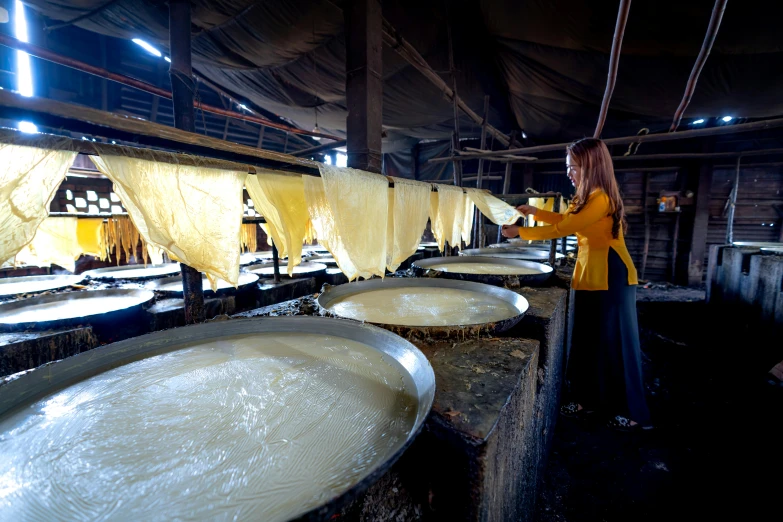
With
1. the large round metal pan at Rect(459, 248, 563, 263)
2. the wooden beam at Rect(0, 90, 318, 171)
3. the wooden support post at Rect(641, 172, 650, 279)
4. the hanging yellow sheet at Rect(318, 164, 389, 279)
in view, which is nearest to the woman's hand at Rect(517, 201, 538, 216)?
the large round metal pan at Rect(459, 248, 563, 263)

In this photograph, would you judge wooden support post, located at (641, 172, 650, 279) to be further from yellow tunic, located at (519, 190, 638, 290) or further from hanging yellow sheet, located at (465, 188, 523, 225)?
yellow tunic, located at (519, 190, 638, 290)


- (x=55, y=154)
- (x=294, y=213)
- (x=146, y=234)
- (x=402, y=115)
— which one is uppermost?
(x=402, y=115)

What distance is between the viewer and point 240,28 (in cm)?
458

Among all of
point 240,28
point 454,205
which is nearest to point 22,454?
point 454,205

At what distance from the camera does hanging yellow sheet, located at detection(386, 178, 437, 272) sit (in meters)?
2.64

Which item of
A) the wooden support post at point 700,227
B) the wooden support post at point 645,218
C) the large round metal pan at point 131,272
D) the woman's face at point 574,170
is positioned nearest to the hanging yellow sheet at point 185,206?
the woman's face at point 574,170

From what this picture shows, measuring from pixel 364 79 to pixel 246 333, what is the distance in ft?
9.68

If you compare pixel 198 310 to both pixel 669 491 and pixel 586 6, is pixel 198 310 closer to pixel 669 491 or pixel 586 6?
pixel 669 491

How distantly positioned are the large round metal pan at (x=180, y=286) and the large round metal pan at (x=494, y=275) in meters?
2.01

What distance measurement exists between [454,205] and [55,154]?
3.13m

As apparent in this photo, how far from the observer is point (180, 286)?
3.88 metres

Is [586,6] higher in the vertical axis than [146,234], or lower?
higher

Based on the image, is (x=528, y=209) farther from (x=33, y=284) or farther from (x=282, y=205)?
(x=33, y=284)

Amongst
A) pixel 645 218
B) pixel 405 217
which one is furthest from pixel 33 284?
pixel 645 218
